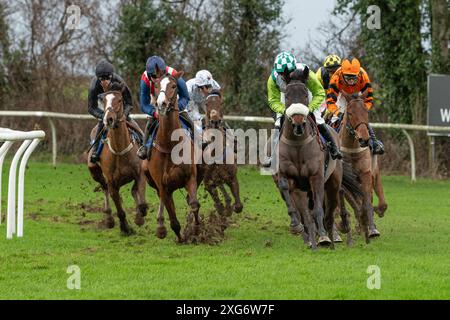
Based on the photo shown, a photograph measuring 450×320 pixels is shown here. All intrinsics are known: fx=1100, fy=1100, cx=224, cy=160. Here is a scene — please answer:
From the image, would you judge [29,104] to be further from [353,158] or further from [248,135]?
[353,158]

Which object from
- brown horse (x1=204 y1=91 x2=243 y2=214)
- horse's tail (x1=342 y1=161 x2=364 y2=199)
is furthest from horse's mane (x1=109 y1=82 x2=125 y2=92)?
horse's tail (x1=342 y1=161 x2=364 y2=199)

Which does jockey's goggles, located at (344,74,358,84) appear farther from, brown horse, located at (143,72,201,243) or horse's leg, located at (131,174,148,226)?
horse's leg, located at (131,174,148,226)

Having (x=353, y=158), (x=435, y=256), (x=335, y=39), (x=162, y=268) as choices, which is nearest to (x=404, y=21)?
(x=335, y=39)

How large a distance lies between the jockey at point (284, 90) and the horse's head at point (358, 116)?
0.94 ft

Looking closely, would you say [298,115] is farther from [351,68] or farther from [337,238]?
[337,238]

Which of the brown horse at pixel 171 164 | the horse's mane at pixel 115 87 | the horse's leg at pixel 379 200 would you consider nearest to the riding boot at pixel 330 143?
the brown horse at pixel 171 164

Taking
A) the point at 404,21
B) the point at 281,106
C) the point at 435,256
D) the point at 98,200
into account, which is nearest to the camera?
the point at 435,256

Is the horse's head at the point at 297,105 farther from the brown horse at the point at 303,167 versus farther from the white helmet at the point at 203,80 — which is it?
the white helmet at the point at 203,80

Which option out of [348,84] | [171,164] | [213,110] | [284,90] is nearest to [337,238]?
[348,84]

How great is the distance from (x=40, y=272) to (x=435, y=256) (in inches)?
144

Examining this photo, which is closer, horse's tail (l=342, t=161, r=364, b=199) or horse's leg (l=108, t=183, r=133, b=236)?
horse's tail (l=342, t=161, r=364, b=199)

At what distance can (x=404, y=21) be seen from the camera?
71.6ft

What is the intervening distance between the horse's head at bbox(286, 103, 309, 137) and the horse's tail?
1600mm

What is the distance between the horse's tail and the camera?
1181 centimetres
